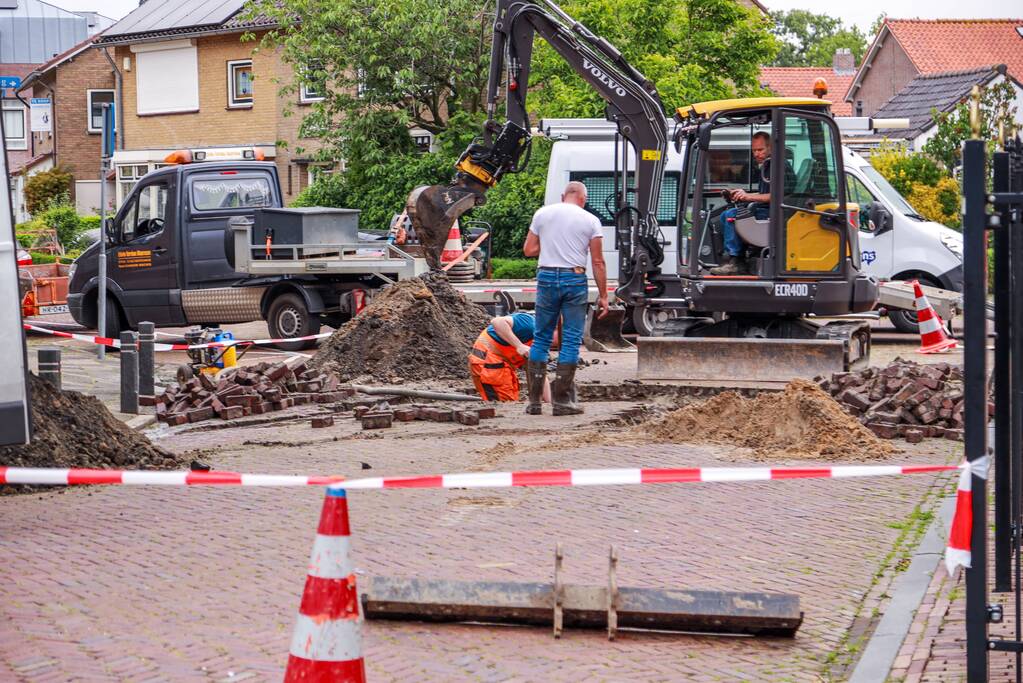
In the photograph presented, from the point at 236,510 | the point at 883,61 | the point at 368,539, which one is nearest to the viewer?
the point at 368,539

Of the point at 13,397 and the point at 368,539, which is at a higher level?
the point at 13,397

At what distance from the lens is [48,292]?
27547 mm

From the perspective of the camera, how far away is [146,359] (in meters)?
14.9

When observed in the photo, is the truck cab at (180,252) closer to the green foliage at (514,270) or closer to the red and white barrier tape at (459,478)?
the green foliage at (514,270)

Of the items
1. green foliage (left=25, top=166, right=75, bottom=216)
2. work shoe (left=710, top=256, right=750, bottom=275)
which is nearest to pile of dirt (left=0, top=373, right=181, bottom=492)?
work shoe (left=710, top=256, right=750, bottom=275)

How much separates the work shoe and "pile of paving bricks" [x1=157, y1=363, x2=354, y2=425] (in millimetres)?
4291

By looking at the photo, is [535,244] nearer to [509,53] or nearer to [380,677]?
[509,53]

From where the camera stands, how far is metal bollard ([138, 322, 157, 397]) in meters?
14.9

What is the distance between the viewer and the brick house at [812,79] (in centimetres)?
6406

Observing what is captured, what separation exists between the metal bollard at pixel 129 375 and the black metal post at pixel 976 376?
10.4m

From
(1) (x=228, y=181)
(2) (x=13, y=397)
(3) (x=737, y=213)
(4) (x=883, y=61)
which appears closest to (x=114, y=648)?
(2) (x=13, y=397)

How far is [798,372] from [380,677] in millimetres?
9614

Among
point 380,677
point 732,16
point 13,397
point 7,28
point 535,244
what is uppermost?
point 7,28

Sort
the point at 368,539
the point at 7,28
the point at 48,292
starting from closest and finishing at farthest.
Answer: the point at 368,539
the point at 48,292
the point at 7,28
